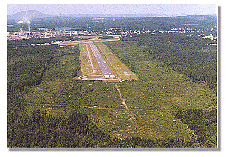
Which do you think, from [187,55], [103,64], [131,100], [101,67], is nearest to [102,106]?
[131,100]

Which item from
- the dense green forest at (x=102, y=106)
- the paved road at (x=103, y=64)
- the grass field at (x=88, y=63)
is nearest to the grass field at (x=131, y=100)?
the dense green forest at (x=102, y=106)

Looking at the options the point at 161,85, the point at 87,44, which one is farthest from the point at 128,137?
the point at 87,44

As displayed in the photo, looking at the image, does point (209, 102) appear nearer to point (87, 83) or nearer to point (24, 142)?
point (87, 83)

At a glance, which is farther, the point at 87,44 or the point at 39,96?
the point at 87,44

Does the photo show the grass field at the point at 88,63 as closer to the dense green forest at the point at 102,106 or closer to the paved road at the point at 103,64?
the paved road at the point at 103,64

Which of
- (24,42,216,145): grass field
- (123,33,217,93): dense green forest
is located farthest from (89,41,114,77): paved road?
(123,33,217,93): dense green forest

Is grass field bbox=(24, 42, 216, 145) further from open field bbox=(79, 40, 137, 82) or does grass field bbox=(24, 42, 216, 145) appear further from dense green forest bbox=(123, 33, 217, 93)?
dense green forest bbox=(123, 33, 217, 93)

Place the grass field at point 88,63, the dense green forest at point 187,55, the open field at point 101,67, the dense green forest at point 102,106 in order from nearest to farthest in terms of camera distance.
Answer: the dense green forest at point 102,106
the dense green forest at point 187,55
the open field at point 101,67
the grass field at point 88,63
